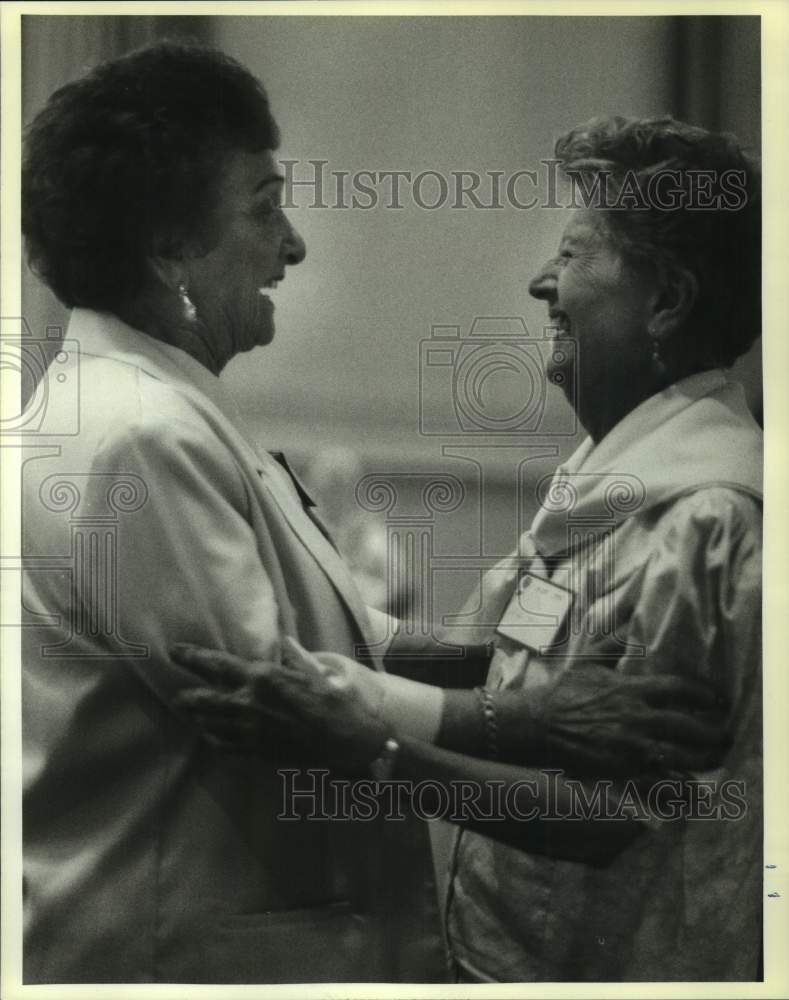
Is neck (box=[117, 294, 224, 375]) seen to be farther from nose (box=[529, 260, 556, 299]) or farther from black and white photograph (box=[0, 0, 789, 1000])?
nose (box=[529, 260, 556, 299])

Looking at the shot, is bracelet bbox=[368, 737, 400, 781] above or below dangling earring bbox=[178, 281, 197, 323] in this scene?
below

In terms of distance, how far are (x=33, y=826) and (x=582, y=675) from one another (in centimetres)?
109

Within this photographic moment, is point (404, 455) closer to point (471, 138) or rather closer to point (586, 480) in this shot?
point (586, 480)

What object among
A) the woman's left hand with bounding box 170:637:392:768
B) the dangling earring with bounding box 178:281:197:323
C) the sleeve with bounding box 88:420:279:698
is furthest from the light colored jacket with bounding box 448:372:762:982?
the dangling earring with bounding box 178:281:197:323

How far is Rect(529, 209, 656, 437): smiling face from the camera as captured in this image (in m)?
2.44

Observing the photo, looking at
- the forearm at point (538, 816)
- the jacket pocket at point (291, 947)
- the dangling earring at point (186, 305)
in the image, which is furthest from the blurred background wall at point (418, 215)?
the jacket pocket at point (291, 947)

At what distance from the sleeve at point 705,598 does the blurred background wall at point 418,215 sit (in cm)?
26

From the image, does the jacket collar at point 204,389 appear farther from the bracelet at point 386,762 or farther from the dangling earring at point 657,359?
the dangling earring at point 657,359

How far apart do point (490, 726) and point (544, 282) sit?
2.84 feet

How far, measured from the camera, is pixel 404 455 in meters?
2.44

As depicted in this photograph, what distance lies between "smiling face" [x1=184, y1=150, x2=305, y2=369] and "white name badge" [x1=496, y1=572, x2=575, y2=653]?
27.6 inches

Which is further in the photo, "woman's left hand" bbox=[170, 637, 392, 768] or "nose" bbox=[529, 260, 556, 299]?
"nose" bbox=[529, 260, 556, 299]

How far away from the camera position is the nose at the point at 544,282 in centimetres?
246

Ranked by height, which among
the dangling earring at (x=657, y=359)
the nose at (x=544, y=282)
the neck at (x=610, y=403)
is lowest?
the neck at (x=610, y=403)
